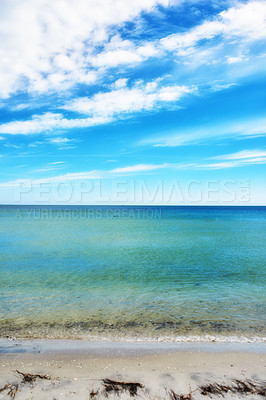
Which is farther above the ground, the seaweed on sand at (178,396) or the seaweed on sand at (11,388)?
the seaweed on sand at (11,388)

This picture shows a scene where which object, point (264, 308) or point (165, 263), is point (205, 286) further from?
point (165, 263)

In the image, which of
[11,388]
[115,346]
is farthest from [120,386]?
[11,388]

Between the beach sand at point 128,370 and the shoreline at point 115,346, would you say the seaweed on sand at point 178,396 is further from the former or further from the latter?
the shoreline at point 115,346

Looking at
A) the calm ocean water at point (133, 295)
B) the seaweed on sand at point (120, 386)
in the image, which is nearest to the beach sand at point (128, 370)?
the seaweed on sand at point (120, 386)

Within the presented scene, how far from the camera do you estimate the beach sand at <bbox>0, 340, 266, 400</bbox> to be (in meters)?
5.20

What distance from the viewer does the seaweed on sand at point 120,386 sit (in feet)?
17.2

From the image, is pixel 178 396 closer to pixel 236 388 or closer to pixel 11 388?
pixel 236 388

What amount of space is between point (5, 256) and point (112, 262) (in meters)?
8.85

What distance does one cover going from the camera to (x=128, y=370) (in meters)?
5.98

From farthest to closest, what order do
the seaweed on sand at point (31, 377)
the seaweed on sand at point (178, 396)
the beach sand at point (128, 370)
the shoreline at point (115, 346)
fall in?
the shoreline at point (115, 346) → the seaweed on sand at point (31, 377) → the beach sand at point (128, 370) → the seaweed on sand at point (178, 396)

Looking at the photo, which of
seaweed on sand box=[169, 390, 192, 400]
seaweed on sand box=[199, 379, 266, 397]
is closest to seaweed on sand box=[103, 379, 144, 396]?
seaweed on sand box=[169, 390, 192, 400]

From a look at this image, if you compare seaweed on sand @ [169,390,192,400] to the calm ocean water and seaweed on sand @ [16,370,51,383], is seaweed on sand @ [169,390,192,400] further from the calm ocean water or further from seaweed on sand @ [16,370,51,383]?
seaweed on sand @ [16,370,51,383]

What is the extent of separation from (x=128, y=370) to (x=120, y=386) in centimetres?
62

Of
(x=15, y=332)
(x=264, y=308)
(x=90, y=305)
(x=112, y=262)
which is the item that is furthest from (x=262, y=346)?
(x=112, y=262)
